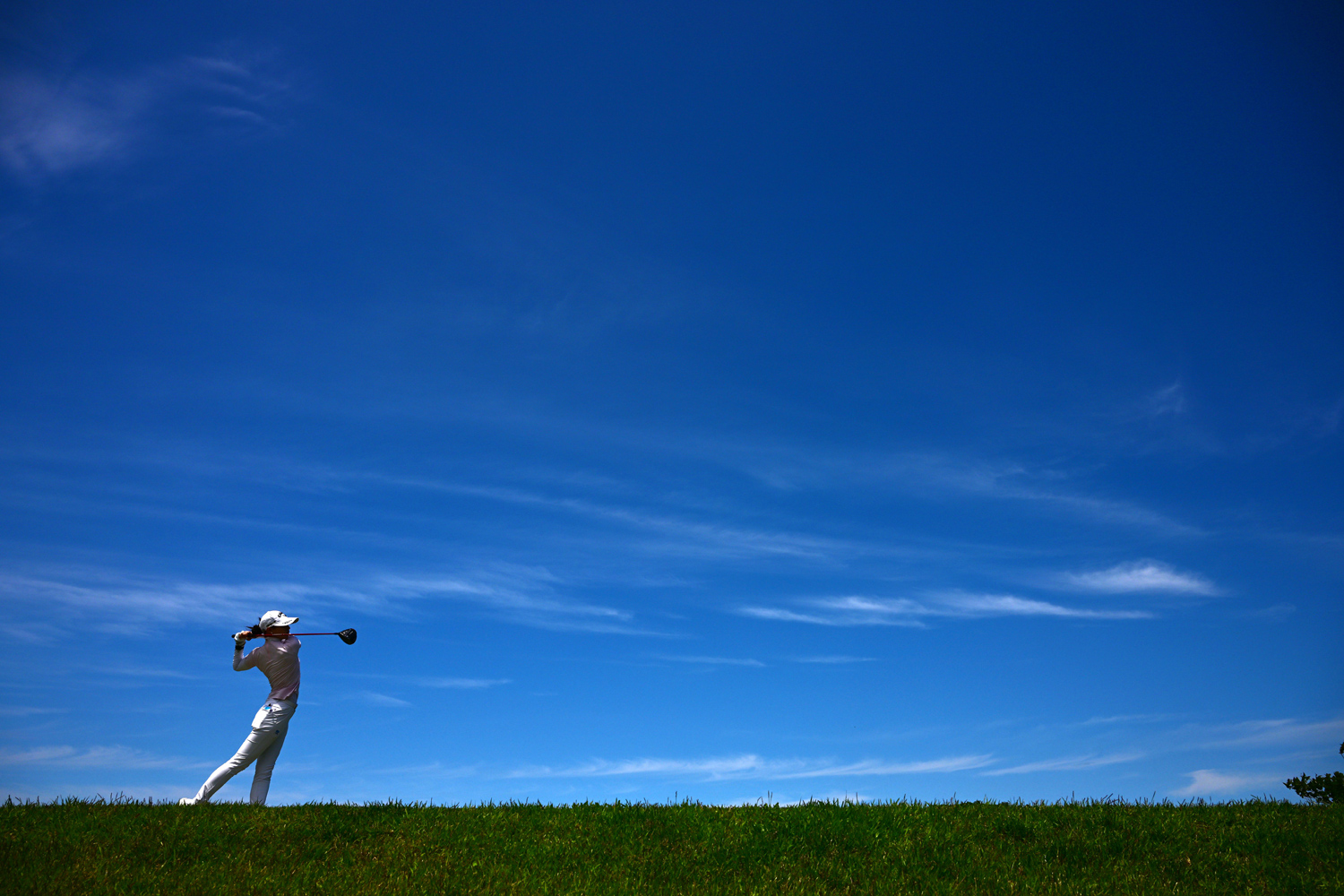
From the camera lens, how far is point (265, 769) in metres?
16.1

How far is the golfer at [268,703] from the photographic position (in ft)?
51.9

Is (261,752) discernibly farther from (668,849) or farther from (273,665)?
(668,849)

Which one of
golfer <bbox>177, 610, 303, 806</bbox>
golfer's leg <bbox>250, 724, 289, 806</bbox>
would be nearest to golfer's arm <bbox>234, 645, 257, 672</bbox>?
golfer <bbox>177, 610, 303, 806</bbox>

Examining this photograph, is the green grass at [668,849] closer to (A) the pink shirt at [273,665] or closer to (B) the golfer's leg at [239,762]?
(B) the golfer's leg at [239,762]

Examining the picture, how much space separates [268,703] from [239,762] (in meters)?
1.08

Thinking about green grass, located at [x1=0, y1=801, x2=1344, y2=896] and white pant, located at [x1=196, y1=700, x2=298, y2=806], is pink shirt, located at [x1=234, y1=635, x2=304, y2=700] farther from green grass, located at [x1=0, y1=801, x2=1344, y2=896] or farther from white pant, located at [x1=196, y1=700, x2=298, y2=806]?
green grass, located at [x1=0, y1=801, x2=1344, y2=896]

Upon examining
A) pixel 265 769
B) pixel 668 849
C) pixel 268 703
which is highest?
pixel 268 703

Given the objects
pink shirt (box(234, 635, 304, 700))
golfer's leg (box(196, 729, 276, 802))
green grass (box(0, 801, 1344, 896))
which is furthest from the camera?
pink shirt (box(234, 635, 304, 700))

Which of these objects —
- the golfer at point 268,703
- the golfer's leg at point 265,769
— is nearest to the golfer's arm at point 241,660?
the golfer at point 268,703

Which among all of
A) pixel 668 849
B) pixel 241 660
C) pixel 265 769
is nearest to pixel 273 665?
pixel 241 660

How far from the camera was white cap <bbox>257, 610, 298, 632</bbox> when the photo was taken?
16.6 meters

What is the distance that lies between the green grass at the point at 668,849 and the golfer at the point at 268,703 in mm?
1088

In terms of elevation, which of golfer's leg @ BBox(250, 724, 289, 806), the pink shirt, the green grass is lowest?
the green grass

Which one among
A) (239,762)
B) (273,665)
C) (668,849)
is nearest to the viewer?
(668,849)
